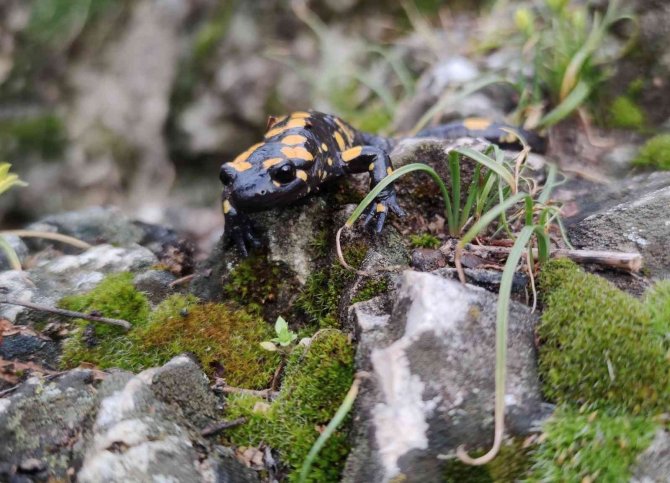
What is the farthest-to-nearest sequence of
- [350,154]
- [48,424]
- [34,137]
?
1. [34,137]
2. [350,154]
3. [48,424]

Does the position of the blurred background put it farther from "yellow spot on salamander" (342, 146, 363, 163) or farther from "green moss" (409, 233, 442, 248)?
"green moss" (409, 233, 442, 248)

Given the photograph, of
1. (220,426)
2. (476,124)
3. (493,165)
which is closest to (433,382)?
(220,426)

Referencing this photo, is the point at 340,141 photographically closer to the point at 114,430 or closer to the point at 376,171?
the point at 376,171

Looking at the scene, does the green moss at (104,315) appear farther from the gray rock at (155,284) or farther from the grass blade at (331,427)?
the grass blade at (331,427)

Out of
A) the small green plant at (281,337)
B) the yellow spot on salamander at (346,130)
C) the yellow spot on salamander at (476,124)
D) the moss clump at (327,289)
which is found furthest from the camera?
the yellow spot on salamander at (476,124)

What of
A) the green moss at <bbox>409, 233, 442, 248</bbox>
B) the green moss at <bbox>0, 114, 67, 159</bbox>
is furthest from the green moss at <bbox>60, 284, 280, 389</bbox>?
the green moss at <bbox>0, 114, 67, 159</bbox>

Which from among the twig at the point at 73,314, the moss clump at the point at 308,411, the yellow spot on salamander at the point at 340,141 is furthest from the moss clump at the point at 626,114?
the twig at the point at 73,314
